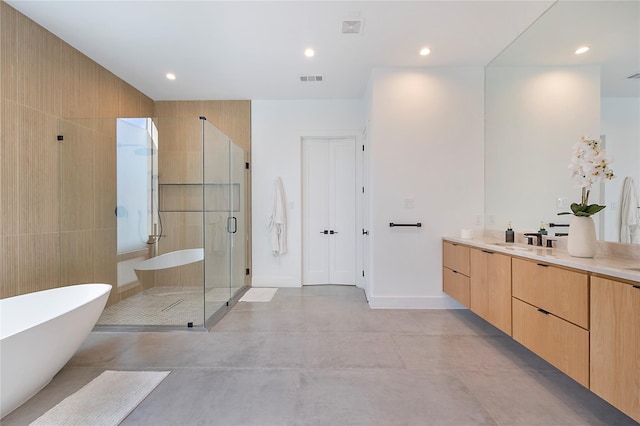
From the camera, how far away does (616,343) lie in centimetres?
125

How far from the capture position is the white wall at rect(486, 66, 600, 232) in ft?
6.57

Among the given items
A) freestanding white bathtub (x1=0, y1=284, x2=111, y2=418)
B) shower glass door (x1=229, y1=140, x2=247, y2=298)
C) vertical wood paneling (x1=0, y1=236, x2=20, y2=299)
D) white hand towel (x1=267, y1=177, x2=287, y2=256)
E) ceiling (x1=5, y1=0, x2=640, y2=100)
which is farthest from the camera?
white hand towel (x1=267, y1=177, x2=287, y2=256)

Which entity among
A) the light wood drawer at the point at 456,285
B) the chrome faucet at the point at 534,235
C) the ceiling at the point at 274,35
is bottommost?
the light wood drawer at the point at 456,285

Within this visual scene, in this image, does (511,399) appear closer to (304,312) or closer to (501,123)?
(304,312)

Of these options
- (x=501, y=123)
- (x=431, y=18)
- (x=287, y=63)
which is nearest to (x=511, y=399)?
(x=501, y=123)

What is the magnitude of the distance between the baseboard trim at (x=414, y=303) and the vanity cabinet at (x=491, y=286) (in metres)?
0.58

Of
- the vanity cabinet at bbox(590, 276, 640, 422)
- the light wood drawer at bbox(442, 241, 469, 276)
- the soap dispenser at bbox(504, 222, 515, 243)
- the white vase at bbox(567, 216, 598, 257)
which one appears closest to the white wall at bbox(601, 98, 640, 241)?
the white vase at bbox(567, 216, 598, 257)

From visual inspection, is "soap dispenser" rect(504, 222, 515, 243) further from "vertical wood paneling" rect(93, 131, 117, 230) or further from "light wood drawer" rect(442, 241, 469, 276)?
"vertical wood paneling" rect(93, 131, 117, 230)

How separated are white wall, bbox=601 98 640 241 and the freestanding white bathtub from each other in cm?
336

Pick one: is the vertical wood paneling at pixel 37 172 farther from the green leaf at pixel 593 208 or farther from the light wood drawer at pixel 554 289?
the green leaf at pixel 593 208

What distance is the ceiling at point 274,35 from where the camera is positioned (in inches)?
87.8

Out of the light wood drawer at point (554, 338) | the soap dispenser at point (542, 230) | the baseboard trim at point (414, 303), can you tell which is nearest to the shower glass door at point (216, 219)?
the baseboard trim at point (414, 303)

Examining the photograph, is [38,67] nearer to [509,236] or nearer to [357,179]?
[357,179]

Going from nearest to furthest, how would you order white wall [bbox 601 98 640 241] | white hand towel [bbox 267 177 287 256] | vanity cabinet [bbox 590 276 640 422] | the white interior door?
vanity cabinet [bbox 590 276 640 422], white wall [bbox 601 98 640 241], white hand towel [bbox 267 177 287 256], the white interior door
